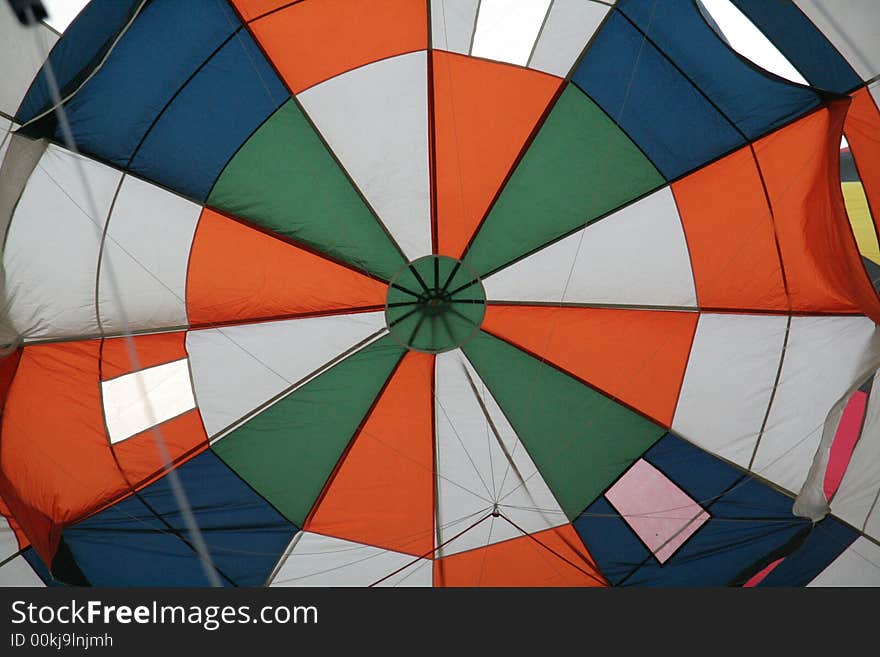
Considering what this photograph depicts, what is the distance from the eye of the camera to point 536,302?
3.99m

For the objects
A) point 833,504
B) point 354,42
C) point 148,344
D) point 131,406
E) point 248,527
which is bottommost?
point 833,504

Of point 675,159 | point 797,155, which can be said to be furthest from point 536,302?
point 797,155

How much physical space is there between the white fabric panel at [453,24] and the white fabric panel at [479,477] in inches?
58.7

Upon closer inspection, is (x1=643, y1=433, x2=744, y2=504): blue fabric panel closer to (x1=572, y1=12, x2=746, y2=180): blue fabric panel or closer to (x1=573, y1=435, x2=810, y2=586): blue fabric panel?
(x1=573, y1=435, x2=810, y2=586): blue fabric panel

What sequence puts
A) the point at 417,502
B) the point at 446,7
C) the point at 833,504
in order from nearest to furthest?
the point at 446,7, the point at 833,504, the point at 417,502

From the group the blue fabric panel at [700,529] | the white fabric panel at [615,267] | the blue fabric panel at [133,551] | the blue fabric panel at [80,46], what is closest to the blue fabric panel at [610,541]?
the blue fabric panel at [700,529]

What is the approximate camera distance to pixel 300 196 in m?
3.82

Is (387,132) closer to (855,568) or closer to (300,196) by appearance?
(300,196)

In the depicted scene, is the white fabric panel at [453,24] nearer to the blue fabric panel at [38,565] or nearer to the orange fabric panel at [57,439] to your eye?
the orange fabric panel at [57,439]

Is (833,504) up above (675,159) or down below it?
below

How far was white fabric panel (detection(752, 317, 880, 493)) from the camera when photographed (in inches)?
150

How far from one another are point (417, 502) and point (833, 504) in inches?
74.6

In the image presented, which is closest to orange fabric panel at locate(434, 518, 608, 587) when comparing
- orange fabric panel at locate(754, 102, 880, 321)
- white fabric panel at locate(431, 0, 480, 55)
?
orange fabric panel at locate(754, 102, 880, 321)

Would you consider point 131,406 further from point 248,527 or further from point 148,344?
point 248,527
